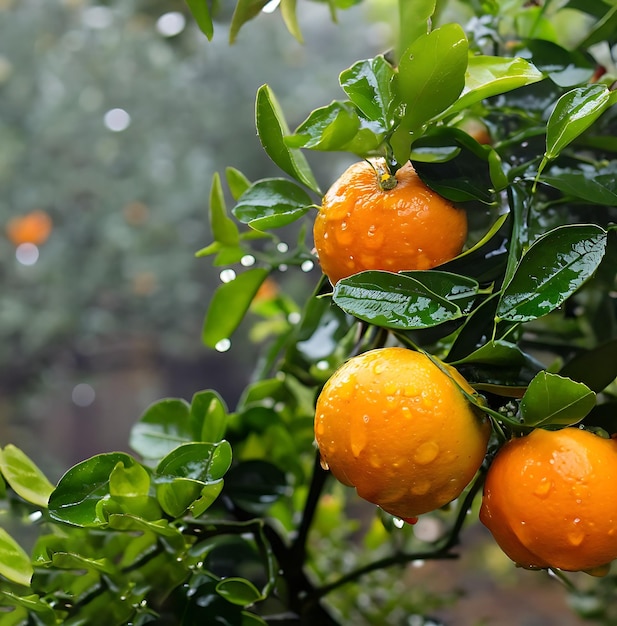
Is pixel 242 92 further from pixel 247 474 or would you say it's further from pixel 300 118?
pixel 247 474

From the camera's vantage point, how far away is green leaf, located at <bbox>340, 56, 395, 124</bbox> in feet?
0.96

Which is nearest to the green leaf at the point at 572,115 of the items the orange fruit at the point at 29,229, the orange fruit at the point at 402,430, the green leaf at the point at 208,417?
the orange fruit at the point at 402,430

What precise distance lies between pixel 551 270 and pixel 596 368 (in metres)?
0.09

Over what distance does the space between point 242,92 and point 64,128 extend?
2.49 ft

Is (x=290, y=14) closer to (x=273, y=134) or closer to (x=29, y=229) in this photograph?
(x=273, y=134)

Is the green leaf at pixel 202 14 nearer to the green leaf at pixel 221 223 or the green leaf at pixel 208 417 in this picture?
the green leaf at pixel 221 223

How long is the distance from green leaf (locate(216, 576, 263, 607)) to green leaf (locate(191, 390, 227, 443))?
8 cm

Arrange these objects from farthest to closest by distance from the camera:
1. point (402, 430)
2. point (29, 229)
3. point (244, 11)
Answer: point (29, 229) → point (244, 11) → point (402, 430)

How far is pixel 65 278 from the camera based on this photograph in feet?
7.08

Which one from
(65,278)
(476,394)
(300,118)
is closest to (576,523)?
(476,394)

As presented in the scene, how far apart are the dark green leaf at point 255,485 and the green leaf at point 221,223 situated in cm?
15

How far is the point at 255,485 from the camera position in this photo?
1.49 feet

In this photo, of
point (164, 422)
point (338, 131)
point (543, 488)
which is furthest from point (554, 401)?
point (164, 422)

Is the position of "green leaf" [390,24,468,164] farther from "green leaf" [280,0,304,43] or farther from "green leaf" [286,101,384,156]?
"green leaf" [280,0,304,43]
